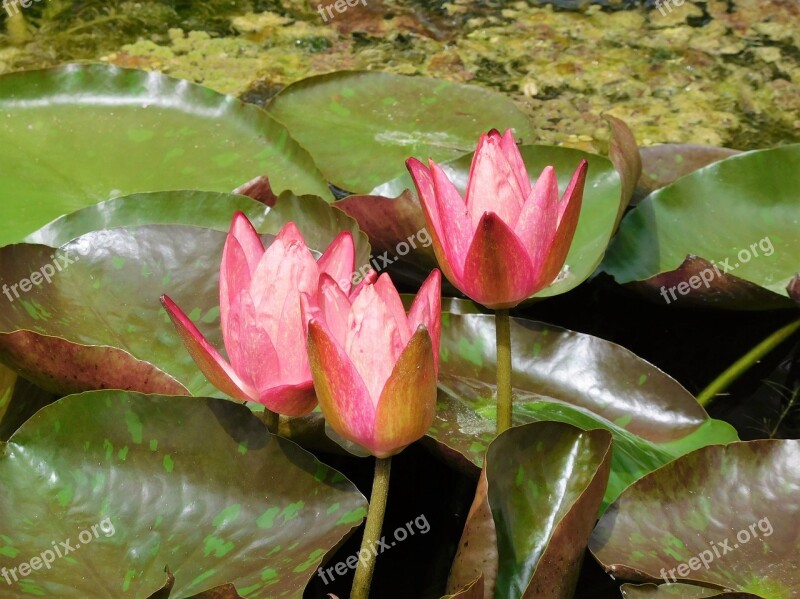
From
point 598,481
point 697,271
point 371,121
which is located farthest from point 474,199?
point 371,121

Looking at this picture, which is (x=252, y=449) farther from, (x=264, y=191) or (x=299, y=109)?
(x=299, y=109)

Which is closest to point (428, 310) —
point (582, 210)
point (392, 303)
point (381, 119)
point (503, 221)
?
point (392, 303)

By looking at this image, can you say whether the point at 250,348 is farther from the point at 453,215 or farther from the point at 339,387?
the point at 453,215

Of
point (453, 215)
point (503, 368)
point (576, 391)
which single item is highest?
point (453, 215)
